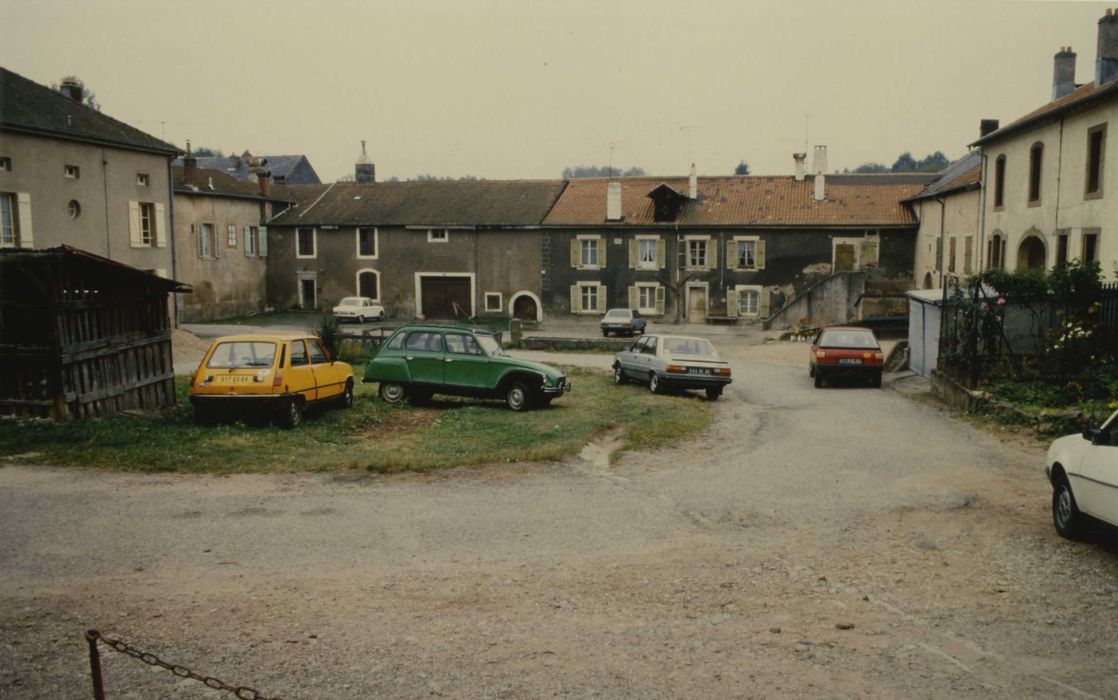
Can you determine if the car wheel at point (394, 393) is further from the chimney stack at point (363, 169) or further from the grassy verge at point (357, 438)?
the chimney stack at point (363, 169)

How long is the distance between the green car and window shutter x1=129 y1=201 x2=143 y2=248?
19.4 metres

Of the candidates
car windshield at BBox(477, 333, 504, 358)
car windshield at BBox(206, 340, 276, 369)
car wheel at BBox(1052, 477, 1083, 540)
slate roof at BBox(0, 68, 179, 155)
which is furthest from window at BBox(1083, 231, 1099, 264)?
slate roof at BBox(0, 68, 179, 155)

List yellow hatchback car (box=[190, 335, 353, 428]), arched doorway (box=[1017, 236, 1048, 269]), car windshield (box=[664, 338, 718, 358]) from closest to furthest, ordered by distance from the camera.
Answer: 1. yellow hatchback car (box=[190, 335, 353, 428])
2. car windshield (box=[664, 338, 718, 358])
3. arched doorway (box=[1017, 236, 1048, 269])

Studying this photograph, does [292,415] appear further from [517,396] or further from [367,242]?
[367,242]

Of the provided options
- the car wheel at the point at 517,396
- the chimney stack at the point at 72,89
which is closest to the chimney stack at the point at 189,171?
the chimney stack at the point at 72,89

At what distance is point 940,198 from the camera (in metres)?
38.9

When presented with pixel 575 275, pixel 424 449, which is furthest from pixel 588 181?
pixel 424 449

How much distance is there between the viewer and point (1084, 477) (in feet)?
27.1

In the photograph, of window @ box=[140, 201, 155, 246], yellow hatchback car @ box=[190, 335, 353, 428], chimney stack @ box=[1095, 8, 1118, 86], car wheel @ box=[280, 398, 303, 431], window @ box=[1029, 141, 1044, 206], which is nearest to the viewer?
yellow hatchback car @ box=[190, 335, 353, 428]

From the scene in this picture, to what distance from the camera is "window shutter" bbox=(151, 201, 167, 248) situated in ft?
111

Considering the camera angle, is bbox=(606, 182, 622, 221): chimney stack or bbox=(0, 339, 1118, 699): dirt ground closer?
bbox=(0, 339, 1118, 699): dirt ground

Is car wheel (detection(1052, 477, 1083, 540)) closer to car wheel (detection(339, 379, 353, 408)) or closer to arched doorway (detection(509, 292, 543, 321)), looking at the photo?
car wheel (detection(339, 379, 353, 408))

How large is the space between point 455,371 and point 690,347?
251 inches

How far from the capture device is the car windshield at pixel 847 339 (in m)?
23.3
